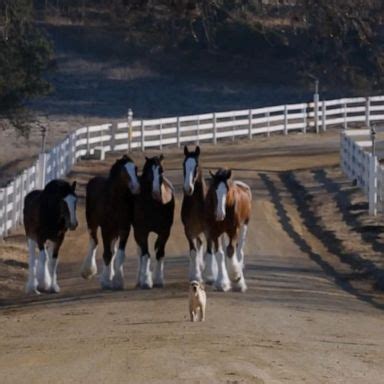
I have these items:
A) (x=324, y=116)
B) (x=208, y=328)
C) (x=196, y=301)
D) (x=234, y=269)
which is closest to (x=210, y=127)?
(x=324, y=116)

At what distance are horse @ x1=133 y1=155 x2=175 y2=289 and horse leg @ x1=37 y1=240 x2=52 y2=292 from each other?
1.50m

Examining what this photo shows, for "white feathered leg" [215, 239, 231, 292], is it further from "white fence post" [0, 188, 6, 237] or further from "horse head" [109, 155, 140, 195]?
"white fence post" [0, 188, 6, 237]

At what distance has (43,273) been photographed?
21.3 m

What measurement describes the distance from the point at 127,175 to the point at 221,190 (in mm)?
1744

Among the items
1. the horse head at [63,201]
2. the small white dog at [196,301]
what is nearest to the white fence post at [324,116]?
the horse head at [63,201]

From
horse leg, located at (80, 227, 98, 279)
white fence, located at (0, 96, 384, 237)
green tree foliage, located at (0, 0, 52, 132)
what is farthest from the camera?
white fence, located at (0, 96, 384, 237)

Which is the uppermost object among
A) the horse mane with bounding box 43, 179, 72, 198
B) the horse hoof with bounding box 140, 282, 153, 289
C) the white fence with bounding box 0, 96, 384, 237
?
the white fence with bounding box 0, 96, 384, 237

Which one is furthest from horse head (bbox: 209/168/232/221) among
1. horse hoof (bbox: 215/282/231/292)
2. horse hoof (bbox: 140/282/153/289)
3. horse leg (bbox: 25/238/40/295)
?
horse leg (bbox: 25/238/40/295)

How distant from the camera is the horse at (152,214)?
20.7 metres

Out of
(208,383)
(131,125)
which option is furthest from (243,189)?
(131,125)

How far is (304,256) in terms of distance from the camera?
86.2 feet

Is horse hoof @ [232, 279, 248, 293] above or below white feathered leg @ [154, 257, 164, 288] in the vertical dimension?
below

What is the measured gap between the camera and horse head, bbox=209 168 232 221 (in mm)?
19906

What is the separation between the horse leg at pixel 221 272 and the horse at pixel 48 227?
2344mm
